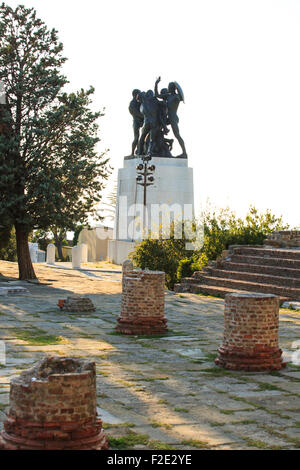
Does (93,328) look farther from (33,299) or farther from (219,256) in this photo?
(219,256)

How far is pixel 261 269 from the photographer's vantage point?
54.3 feet

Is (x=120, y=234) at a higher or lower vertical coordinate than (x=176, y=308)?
higher

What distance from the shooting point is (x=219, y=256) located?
19.2 m

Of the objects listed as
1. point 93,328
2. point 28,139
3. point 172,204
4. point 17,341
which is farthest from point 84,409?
point 172,204

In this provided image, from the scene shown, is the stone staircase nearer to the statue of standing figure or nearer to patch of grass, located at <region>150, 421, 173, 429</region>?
patch of grass, located at <region>150, 421, 173, 429</region>

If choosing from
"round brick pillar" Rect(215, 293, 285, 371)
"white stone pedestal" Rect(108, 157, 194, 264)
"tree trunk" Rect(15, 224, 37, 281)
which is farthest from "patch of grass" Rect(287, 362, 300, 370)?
"white stone pedestal" Rect(108, 157, 194, 264)

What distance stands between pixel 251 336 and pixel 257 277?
7.97 meters

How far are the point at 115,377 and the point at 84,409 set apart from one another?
9.53 ft

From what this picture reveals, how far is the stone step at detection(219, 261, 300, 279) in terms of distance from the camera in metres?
15.6

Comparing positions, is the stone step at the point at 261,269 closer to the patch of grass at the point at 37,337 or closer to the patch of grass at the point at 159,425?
the patch of grass at the point at 37,337

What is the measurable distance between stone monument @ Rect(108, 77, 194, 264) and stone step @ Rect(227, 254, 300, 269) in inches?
543

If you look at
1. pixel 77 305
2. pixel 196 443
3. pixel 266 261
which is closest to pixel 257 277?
pixel 266 261

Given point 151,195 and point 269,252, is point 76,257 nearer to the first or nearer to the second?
point 151,195

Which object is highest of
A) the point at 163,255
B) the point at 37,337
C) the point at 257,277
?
the point at 163,255
